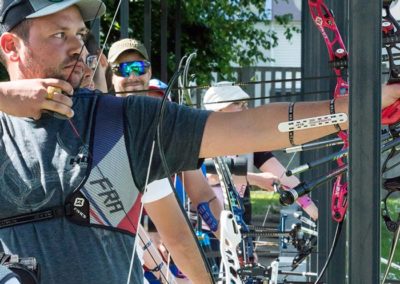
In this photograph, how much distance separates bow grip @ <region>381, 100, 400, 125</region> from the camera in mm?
2553

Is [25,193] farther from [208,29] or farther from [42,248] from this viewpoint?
[208,29]

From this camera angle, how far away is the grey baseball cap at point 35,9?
9.30 ft

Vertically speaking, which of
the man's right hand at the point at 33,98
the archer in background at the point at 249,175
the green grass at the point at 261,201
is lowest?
the green grass at the point at 261,201

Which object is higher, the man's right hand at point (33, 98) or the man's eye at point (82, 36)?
the man's eye at point (82, 36)

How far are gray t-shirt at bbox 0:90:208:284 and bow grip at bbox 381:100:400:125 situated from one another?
1.56ft

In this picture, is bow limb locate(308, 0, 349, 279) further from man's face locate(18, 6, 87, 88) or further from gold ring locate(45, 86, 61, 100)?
gold ring locate(45, 86, 61, 100)

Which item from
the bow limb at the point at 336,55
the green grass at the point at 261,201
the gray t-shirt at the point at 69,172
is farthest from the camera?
the green grass at the point at 261,201

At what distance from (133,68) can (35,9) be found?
7.53ft

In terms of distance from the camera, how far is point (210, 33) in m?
13.5

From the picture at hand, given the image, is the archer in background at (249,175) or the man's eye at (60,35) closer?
the man's eye at (60,35)

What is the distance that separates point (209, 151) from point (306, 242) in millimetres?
3206

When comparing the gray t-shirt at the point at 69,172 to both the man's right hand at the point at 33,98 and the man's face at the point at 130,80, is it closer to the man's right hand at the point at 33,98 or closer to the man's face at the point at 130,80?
the man's right hand at the point at 33,98

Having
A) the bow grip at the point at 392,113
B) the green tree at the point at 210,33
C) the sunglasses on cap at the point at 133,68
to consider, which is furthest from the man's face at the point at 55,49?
the green tree at the point at 210,33

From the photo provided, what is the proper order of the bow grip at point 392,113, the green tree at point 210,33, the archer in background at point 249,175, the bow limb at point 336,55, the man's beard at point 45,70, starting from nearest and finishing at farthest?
the bow grip at point 392,113, the man's beard at point 45,70, the bow limb at point 336,55, the archer in background at point 249,175, the green tree at point 210,33
